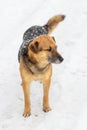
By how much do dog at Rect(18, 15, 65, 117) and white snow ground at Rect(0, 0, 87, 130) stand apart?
25 cm

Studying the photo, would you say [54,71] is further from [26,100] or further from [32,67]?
[32,67]

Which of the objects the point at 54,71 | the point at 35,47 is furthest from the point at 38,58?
the point at 54,71

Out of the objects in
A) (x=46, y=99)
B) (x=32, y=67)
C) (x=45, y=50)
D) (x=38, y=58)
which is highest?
(x=45, y=50)

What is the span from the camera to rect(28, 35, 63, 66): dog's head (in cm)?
468

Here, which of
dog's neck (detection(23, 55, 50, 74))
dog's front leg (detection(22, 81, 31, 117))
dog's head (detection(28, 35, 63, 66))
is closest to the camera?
dog's head (detection(28, 35, 63, 66))

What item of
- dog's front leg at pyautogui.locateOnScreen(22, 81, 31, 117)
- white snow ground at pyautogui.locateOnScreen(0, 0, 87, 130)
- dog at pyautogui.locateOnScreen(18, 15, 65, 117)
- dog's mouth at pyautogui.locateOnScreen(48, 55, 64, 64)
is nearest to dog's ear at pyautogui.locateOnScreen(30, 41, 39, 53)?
dog at pyautogui.locateOnScreen(18, 15, 65, 117)

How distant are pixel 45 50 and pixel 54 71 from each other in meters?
1.89

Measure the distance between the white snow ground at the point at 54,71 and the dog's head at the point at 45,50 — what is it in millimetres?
1130

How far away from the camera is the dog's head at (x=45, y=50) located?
4676mm

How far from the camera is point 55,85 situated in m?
6.21

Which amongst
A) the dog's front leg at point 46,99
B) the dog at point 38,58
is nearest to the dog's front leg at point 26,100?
the dog at point 38,58

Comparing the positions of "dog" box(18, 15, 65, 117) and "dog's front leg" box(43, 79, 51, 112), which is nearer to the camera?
"dog" box(18, 15, 65, 117)

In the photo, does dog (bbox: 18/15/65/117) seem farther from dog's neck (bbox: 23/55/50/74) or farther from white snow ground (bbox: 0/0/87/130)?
white snow ground (bbox: 0/0/87/130)

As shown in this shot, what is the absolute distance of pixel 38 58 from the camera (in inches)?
193
